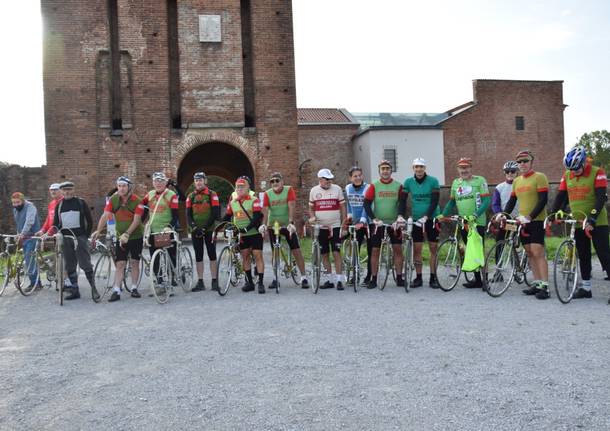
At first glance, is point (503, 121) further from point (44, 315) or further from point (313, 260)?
point (44, 315)

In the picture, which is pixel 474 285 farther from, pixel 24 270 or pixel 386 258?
pixel 24 270

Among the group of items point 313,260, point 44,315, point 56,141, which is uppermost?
point 56,141

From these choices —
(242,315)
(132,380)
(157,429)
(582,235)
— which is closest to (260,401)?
(157,429)

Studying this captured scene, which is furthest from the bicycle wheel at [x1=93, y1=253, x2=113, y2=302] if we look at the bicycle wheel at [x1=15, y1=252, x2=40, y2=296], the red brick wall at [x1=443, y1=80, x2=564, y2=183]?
the red brick wall at [x1=443, y1=80, x2=564, y2=183]

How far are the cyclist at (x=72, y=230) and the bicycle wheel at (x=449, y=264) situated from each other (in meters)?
5.65

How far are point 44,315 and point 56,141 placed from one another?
598 inches

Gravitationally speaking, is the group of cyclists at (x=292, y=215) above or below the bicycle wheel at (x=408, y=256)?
above

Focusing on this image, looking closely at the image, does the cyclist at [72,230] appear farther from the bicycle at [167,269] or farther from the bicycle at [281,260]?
the bicycle at [281,260]

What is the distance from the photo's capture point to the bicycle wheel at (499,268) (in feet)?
25.8

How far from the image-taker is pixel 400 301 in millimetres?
7648

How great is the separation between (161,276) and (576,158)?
6.06 m

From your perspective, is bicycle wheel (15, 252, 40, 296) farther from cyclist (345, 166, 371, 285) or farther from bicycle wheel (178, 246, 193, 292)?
cyclist (345, 166, 371, 285)

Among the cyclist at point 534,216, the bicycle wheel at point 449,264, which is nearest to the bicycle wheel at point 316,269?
the bicycle wheel at point 449,264

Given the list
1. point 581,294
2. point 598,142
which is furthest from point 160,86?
point 598,142
